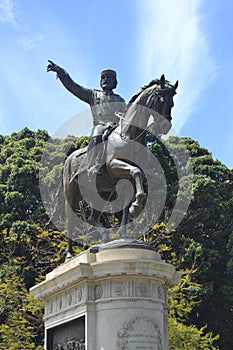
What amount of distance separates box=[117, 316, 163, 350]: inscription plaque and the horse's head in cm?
343

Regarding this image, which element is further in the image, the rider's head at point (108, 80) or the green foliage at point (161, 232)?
the green foliage at point (161, 232)

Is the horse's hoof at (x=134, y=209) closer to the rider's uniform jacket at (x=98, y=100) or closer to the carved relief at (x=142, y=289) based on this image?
the carved relief at (x=142, y=289)

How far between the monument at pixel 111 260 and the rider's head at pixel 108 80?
0.8 inches

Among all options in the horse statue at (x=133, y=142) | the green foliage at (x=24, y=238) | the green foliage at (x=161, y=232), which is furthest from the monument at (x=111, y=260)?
the green foliage at (x=161, y=232)

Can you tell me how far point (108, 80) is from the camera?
13.2 metres

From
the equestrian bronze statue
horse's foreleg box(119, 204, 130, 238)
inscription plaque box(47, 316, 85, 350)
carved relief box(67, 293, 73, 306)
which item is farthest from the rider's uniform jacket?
inscription plaque box(47, 316, 85, 350)

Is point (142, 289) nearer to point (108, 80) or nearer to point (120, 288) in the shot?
point (120, 288)

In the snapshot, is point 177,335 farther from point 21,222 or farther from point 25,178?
point 25,178

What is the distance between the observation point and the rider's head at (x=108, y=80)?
13156mm

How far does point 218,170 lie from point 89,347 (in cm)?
2181

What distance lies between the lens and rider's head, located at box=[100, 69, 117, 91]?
13.2 meters

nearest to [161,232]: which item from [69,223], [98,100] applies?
[69,223]

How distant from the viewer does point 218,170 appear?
31469 mm

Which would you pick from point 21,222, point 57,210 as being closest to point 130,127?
point 57,210
